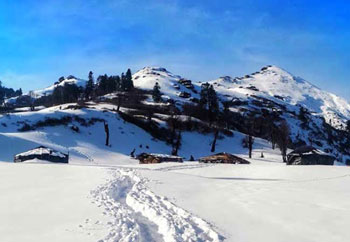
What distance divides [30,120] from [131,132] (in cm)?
1968

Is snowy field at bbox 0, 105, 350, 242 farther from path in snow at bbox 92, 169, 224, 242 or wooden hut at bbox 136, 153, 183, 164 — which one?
wooden hut at bbox 136, 153, 183, 164

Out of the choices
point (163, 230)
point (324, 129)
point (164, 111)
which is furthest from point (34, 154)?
point (324, 129)

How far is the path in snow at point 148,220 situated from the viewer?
31.7 ft

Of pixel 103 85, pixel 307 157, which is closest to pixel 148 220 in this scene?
pixel 307 157

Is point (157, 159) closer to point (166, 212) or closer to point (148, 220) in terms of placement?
point (166, 212)

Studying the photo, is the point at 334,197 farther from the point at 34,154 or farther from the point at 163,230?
the point at 34,154

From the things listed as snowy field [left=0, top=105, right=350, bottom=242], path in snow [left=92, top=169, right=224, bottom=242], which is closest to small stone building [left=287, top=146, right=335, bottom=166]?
snowy field [left=0, top=105, right=350, bottom=242]

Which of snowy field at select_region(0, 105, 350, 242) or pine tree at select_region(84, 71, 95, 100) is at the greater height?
pine tree at select_region(84, 71, 95, 100)

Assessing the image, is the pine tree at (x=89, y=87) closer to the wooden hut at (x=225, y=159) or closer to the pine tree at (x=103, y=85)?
the pine tree at (x=103, y=85)

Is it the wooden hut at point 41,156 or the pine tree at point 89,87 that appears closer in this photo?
the wooden hut at point 41,156

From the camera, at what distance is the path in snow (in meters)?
9.66

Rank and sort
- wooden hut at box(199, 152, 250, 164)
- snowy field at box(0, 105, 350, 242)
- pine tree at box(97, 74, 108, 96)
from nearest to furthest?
snowy field at box(0, 105, 350, 242) < wooden hut at box(199, 152, 250, 164) < pine tree at box(97, 74, 108, 96)

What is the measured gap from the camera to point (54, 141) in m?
63.9

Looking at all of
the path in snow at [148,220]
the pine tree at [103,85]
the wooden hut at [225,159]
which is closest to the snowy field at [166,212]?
the path in snow at [148,220]
